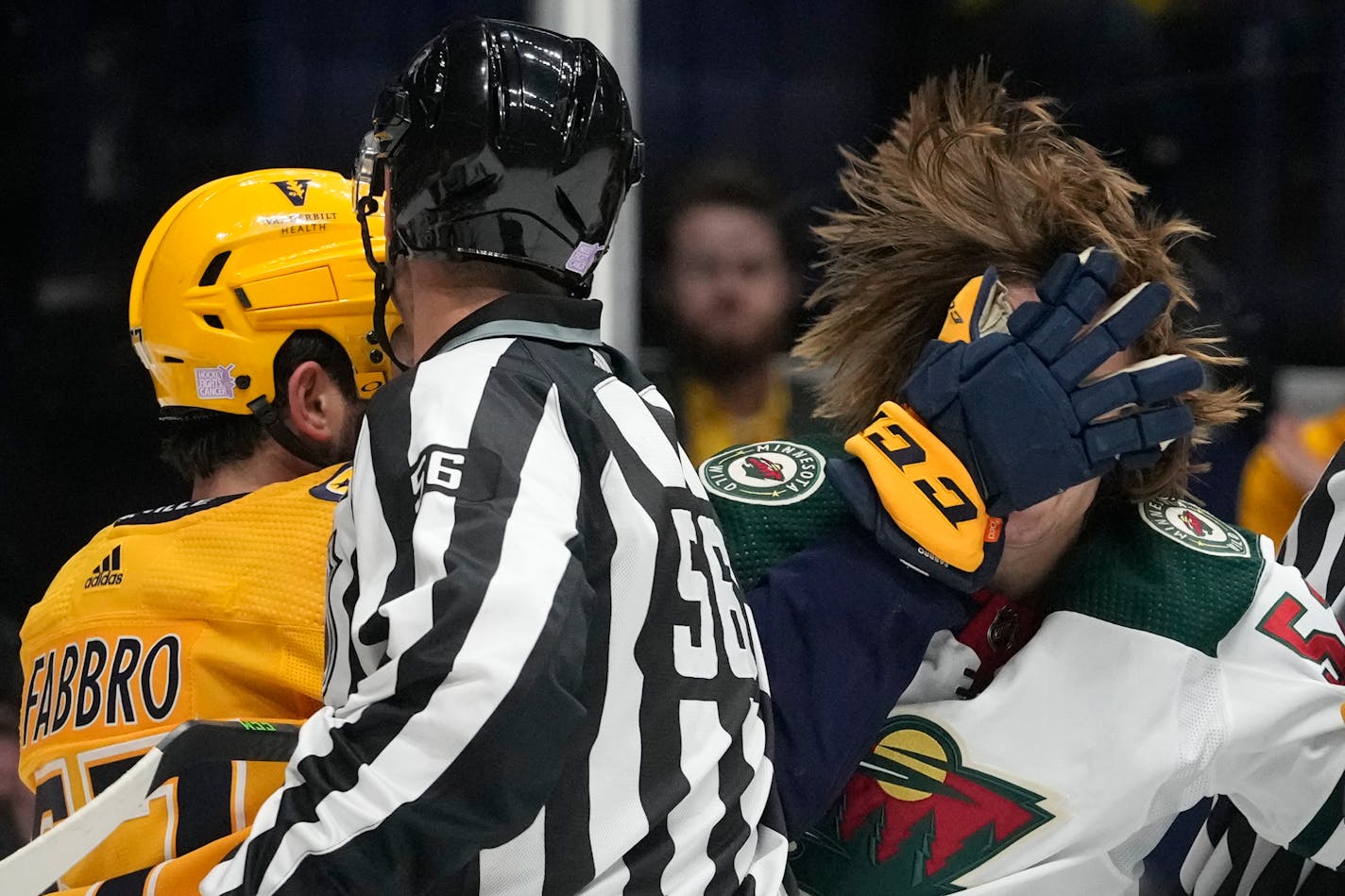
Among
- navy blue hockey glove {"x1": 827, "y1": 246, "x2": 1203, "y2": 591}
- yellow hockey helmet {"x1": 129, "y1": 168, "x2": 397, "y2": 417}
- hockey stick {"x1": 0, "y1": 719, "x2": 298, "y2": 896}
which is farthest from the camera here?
yellow hockey helmet {"x1": 129, "y1": 168, "x2": 397, "y2": 417}

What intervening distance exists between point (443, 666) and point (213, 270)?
79 centimetres

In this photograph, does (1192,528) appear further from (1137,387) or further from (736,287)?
(736,287)

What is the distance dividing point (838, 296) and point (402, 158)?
1.85 ft

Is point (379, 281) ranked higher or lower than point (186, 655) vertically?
higher

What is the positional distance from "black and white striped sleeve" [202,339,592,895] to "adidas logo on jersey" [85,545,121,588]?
502 millimetres

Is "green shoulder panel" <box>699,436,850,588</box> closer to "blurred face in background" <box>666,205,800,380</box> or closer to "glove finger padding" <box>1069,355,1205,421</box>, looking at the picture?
"glove finger padding" <box>1069,355,1205,421</box>

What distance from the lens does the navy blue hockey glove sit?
4.31ft

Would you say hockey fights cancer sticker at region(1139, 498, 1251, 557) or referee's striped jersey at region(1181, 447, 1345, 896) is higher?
hockey fights cancer sticker at region(1139, 498, 1251, 557)

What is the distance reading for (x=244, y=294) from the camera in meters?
1.63

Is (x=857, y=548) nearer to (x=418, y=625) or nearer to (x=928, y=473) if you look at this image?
(x=928, y=473)

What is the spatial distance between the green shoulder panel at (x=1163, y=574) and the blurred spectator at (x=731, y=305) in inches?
39.8

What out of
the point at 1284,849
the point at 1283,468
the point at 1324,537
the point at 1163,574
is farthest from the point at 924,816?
the point at 1283,468

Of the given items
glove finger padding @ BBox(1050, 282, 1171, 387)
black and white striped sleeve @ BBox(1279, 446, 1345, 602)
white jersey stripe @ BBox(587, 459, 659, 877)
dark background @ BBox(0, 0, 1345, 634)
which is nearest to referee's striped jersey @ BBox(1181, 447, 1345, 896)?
black and white striped sleeve @ BBox(1279, 446, 1345, 602)

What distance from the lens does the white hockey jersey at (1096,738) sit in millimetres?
1438
